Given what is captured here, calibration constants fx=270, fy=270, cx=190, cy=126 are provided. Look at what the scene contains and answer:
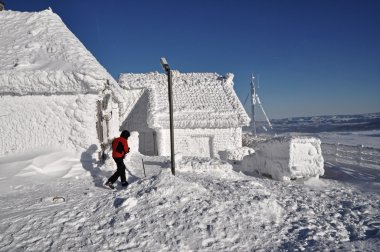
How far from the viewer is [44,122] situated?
26.8 ft

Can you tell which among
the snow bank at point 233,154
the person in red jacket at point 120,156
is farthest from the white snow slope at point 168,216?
the snow bank at point 233,154

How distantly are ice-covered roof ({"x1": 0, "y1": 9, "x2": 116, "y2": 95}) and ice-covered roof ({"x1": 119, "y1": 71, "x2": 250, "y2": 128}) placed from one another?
740cm

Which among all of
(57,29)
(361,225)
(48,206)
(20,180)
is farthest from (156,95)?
(361,225)

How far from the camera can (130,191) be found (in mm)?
5723

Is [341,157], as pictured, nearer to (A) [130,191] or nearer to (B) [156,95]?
(B) [156,95]

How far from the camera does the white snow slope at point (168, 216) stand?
4141 millimetres

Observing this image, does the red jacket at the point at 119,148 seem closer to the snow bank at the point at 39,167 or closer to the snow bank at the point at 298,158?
the snow bank at the point at 39,167

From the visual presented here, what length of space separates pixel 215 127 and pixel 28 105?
10.4m

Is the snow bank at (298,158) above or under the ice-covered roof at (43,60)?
under

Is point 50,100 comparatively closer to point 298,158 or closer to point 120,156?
point 120,156

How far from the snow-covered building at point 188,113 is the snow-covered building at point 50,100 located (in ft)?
24.0

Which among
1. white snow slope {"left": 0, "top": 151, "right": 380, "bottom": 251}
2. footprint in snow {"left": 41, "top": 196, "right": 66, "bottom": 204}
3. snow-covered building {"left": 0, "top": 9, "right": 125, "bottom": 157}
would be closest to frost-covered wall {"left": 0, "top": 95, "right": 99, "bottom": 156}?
snow-covered building {"left": 0, "top": 9, "right": 125, "bottom": 157}

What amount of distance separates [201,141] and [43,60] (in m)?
10.0

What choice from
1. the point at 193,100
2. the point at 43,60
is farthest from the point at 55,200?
the point at 193,100
